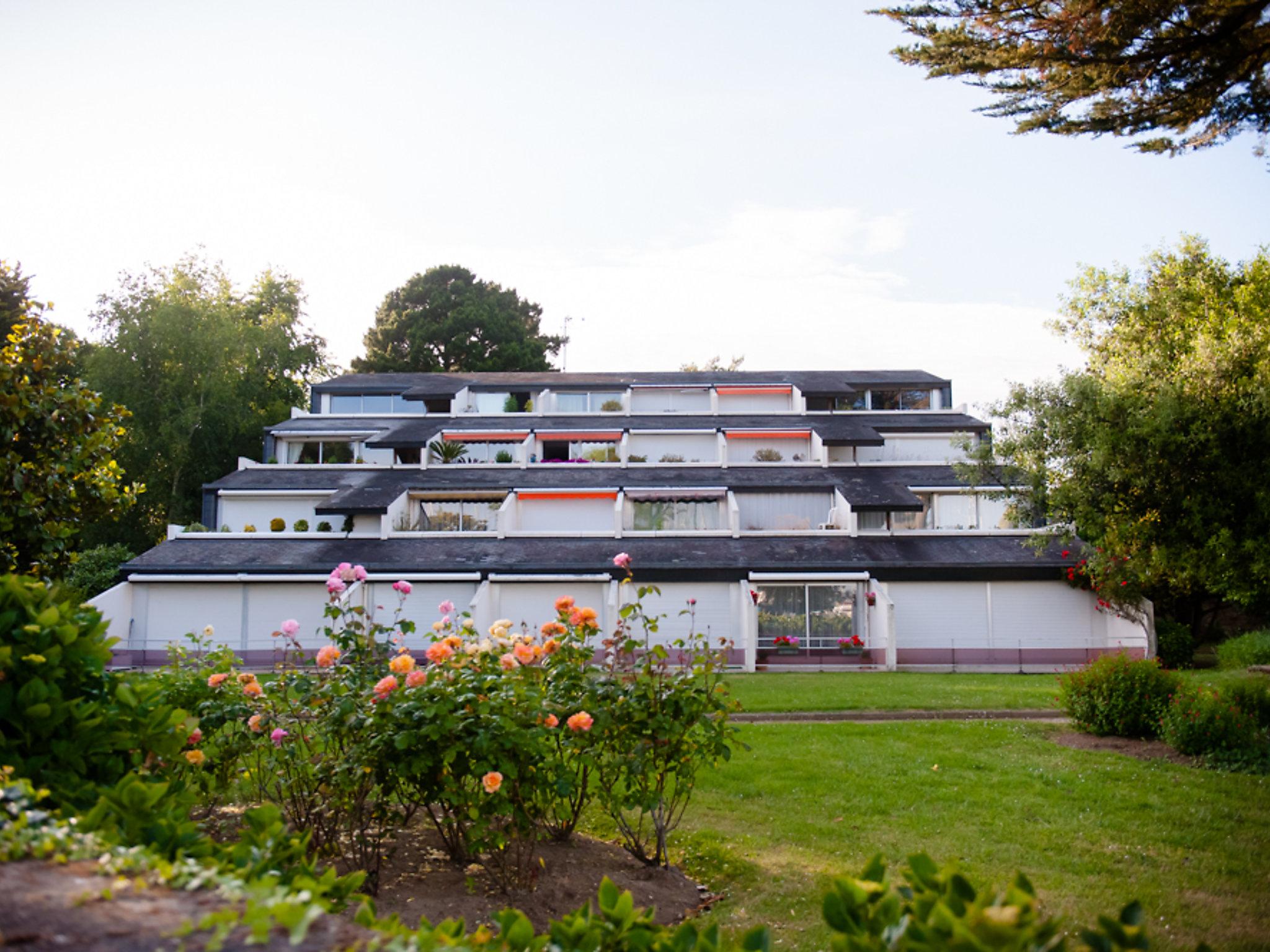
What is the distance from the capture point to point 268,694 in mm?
6523

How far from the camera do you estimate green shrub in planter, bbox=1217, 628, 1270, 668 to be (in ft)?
74.5

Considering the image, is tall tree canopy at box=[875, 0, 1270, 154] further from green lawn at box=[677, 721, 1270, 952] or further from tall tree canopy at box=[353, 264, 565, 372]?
tall tree canopy at box=[353, 264, 565, 372]

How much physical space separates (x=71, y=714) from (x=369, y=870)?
2935 mm

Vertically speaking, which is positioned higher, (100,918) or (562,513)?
(562,513)

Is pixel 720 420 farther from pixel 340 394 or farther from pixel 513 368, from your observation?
pixel 513 368

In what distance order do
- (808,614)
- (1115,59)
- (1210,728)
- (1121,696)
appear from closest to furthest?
1. (1115,59)
2. (1210,728)
3. (1121,696)
4. (808,614)

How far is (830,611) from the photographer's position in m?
29.8

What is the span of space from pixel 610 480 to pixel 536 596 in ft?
23.0

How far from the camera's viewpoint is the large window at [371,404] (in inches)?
1845

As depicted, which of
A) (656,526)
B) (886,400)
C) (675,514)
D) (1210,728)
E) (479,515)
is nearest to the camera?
(1210,728)

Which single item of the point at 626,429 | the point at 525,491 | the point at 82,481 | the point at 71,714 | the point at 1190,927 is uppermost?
the point at 626,429

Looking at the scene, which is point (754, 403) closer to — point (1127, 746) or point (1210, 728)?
point (1127, 746)

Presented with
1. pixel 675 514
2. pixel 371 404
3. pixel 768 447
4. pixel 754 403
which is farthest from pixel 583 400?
pixel 675 514

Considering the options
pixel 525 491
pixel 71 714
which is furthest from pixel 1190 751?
pixel 525 491
